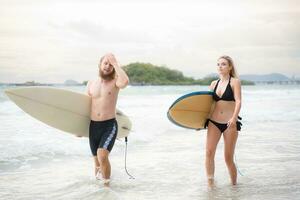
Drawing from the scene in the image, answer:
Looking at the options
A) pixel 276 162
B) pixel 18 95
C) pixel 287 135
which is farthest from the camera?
pixel 287 135

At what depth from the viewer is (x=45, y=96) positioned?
18.6 feet

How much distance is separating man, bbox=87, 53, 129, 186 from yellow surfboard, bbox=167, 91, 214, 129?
0.94 meters

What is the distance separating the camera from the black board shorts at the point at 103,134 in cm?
520

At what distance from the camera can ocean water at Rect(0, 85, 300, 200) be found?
5.31m

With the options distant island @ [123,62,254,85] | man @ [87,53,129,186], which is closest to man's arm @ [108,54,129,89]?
man @ [87,53,129,186]

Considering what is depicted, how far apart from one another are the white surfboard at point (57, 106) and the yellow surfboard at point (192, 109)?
3.69 feet

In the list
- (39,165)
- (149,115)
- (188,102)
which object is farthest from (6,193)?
(149,115)

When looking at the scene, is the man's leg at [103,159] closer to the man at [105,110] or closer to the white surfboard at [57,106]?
the man at [105,110]

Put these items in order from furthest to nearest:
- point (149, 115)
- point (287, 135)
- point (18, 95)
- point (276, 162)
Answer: point (149, 115)
point (287, 135)
point (276, 162)
point (18, 95)

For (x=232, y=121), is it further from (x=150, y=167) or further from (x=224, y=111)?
(x=150, y=167)

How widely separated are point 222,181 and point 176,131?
5.82m

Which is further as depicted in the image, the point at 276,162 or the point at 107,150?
the point at 276,162

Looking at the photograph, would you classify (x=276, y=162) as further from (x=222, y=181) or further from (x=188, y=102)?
(x=188, y=102)

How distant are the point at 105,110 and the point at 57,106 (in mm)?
807
